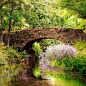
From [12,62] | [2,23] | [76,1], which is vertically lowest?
[12,62]

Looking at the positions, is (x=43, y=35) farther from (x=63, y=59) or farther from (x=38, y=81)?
(x=38, y=81)

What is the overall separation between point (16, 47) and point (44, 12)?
15.4ft

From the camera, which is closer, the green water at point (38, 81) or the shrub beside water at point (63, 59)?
the green water at point (38, 81)

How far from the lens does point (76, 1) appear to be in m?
10.8

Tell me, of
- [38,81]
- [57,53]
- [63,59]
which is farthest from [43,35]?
[38,81]

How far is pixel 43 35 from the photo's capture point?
17.9 metres

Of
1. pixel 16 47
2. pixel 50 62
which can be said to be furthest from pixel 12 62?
pixel 50 62

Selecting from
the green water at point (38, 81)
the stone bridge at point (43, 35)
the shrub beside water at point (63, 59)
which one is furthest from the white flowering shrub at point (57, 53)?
the stone bridge at point (43, 35)

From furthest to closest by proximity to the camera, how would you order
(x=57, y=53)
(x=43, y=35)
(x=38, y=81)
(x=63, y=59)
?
(x=43, y=35)
(x=57, y=53)
(x=63, y=59)
(x=38, y=81)

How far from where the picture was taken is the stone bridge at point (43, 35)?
1672 cm

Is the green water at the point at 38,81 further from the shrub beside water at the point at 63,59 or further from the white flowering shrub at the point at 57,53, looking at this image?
the white flowering shrub at the point at 57,53

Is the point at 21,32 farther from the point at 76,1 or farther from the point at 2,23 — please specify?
the point at 76,1

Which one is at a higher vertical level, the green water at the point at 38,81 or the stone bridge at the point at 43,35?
the stone bridge at the point at 43,35

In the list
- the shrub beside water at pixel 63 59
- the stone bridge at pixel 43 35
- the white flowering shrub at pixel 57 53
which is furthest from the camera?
the stone bridge at pixel 43 35
